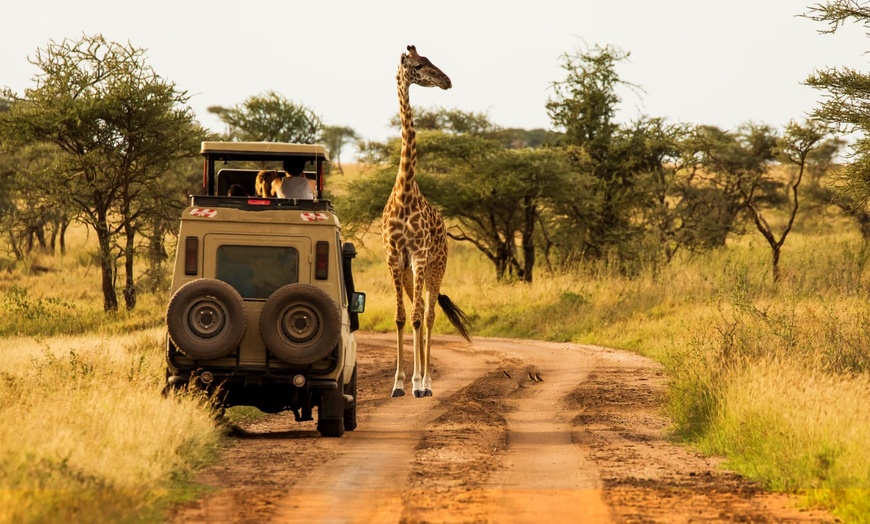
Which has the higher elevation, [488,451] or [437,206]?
[437,206]

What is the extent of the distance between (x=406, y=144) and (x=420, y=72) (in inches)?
38.9

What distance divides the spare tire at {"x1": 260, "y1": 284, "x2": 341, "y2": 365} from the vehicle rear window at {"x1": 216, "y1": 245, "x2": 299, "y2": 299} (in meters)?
0.41

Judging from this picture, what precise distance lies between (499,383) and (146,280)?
55.4 ft

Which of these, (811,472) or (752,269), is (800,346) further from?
(752,269)

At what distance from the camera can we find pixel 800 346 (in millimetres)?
12484

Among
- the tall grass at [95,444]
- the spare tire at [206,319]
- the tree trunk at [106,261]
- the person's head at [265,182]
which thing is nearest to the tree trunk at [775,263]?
the person's head at [265,182]

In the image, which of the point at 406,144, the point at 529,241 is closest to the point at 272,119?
the point at 529,241

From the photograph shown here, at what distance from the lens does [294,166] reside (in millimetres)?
12469

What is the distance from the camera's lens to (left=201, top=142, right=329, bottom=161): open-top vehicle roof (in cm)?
1124

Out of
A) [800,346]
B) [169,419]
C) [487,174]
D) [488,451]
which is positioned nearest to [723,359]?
[800,346]

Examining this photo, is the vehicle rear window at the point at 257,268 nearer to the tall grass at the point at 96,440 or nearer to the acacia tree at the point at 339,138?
the tall grass at the point at 96,440

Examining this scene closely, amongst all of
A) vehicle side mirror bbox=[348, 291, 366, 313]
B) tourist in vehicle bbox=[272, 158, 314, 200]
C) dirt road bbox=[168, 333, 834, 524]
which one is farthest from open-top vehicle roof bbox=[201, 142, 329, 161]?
dirt road bbox=[168, 333, 834, 524]

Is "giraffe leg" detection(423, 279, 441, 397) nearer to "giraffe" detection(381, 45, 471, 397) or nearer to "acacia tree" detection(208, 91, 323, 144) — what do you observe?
"giraffe" detection(381, 45, 471, 397)

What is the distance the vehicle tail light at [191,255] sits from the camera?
996cm
